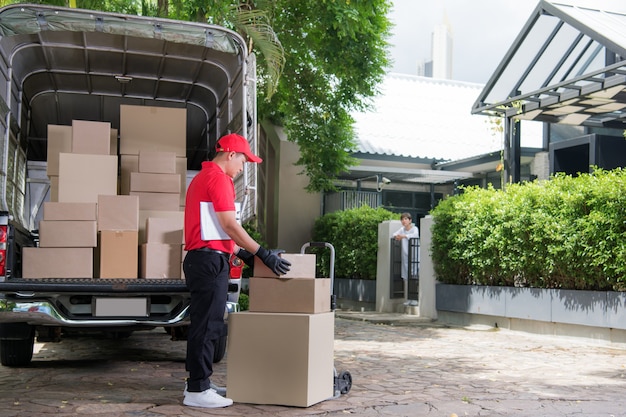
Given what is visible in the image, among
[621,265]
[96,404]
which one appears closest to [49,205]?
[96,404]

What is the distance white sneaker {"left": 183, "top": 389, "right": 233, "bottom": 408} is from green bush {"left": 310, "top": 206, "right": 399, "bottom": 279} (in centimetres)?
1134

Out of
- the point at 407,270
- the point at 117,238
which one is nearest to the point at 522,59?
the point at 407,270

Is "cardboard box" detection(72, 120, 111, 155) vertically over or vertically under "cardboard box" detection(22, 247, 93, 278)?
over

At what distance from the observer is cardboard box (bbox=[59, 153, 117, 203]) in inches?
300

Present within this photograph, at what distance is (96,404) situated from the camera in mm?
5637

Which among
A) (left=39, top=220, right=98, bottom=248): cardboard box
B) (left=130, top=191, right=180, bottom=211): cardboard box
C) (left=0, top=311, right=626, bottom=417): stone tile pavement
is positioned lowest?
(left=0, top=311, right=626, bottom=417): stone tile pavement

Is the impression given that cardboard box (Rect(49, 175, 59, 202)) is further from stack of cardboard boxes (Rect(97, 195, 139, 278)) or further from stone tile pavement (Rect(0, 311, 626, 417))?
stone tile pavement (Rect(0, 311, 626, 417))

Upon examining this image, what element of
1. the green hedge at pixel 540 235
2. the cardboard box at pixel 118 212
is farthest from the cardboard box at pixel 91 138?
the green hedge at pixel 540 235

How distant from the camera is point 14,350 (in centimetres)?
737

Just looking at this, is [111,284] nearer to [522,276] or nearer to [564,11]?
[522,276]

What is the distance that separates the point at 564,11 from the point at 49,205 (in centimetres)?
1087

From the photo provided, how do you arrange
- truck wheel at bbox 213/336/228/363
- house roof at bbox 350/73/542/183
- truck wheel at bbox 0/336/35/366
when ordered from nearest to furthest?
1. truck wheel at bbox 0/336/35/366
2. truck wheel at bbox 213/336/228/363
3. house roof at bbox 350/73/542/183

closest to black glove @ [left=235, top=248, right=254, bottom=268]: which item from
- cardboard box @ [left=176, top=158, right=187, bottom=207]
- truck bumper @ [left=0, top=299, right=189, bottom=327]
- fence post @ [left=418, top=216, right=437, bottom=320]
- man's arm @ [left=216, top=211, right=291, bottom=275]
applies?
man's arm @ [left=216, top=211, right=291, bottom=275]

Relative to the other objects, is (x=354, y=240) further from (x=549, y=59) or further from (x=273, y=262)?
(x=273, y=262)
